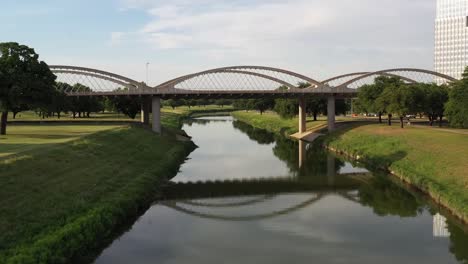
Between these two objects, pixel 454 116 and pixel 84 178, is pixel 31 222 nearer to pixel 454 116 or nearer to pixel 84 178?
pixel 84 178

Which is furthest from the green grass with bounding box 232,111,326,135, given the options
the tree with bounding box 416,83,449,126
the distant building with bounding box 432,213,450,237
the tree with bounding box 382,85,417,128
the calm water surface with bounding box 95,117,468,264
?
the distant building with bounding box 432,213,450,237

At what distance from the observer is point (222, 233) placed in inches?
985

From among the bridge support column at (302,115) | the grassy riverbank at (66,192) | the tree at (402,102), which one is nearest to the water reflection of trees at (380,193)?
the grassy riverbank at (66,192)

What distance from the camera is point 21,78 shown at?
142 ft

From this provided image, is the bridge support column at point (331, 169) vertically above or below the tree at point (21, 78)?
below

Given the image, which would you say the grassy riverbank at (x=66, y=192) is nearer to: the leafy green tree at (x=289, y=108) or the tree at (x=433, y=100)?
the tree at (x=433, y=100)

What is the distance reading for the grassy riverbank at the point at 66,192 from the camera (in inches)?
749

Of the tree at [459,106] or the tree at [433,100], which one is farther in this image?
the tree at [433,100]

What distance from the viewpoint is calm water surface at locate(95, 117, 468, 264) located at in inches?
836

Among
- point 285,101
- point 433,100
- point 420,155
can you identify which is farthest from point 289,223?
point 285,101

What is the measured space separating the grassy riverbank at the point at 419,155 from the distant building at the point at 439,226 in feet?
2.86

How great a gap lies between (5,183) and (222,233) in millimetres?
11068

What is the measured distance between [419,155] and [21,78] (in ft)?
117

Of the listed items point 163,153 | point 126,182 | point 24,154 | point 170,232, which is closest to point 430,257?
point 170,232
